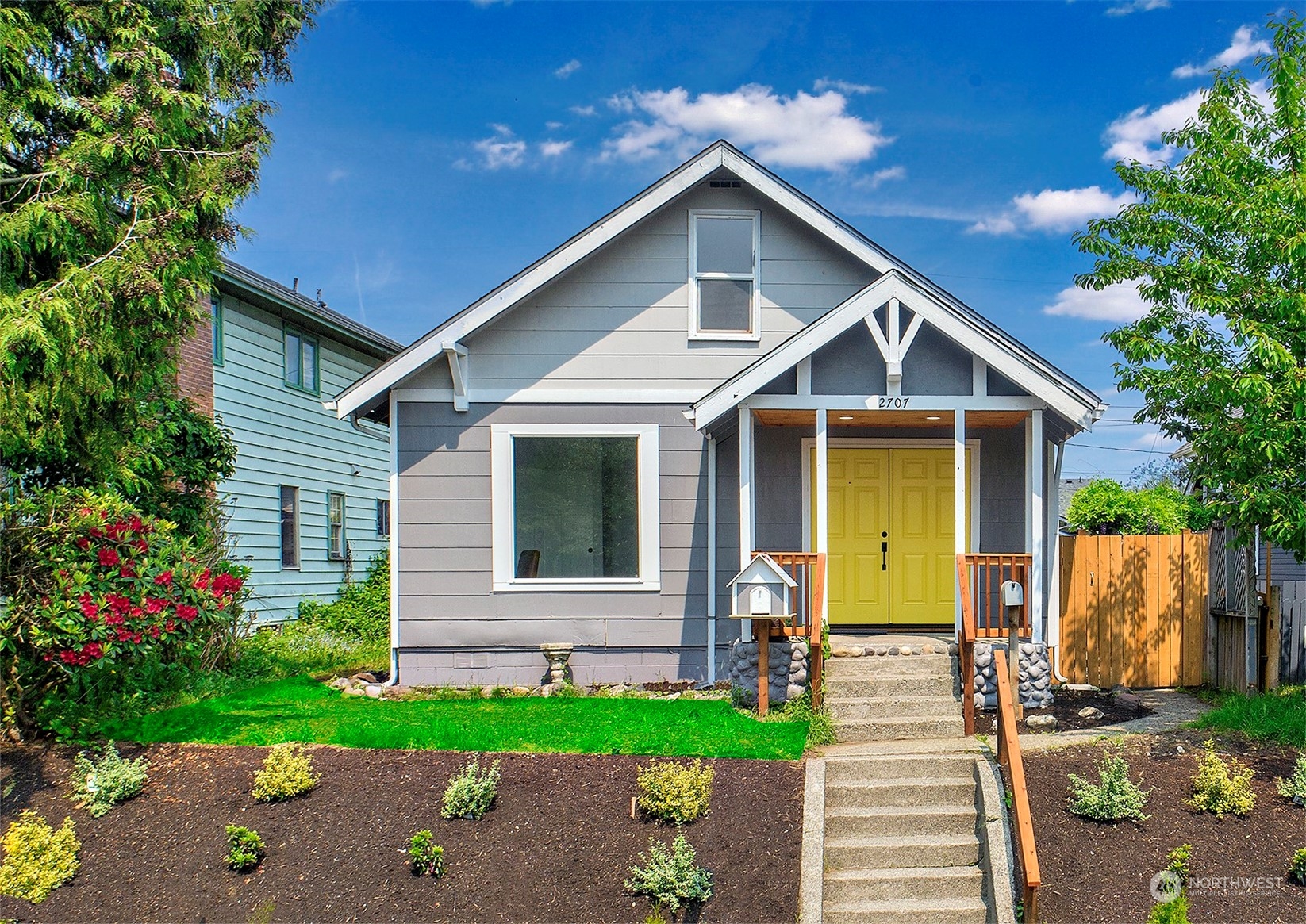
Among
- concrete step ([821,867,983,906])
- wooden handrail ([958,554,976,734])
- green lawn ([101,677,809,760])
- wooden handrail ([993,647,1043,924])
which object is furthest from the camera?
wooden handrail ([958,554,976,734])

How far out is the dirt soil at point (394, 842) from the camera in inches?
209

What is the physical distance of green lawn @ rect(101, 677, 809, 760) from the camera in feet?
22.7

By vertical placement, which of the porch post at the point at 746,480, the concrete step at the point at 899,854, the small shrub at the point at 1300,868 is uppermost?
the porch post at the point at 746,480

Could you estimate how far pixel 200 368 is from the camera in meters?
13.7

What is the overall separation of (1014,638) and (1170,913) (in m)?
3.69

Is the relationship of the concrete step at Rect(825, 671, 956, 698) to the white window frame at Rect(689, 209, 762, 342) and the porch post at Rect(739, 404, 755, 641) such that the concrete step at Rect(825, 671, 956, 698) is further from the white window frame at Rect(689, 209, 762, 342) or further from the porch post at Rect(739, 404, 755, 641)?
the white window frame at Rect(689, 209, 762, 342)

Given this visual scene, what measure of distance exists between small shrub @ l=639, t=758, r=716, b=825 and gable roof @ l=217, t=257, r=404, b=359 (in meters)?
9.28

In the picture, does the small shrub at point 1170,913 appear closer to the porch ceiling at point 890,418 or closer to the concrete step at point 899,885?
the concrete step at point 899,885

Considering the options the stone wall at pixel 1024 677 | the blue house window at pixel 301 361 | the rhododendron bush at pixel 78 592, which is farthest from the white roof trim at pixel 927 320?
the blue house window at pixel 301 361

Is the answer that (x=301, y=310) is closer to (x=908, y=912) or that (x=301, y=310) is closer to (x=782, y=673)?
(x=782, y=673)

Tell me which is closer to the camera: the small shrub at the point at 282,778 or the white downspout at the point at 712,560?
the small shrub at the point at 282,778

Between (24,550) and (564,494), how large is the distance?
16.2 feet

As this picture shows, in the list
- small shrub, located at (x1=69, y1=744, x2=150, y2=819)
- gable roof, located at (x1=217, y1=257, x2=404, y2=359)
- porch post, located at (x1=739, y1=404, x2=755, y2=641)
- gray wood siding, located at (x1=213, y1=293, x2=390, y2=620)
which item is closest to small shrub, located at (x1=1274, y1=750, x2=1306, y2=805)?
porch post, located at (x1=739, y1=404, x2=755, y2=641)

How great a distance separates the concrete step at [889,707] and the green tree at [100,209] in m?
6.04
